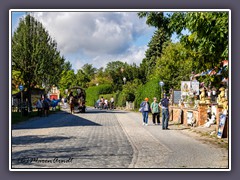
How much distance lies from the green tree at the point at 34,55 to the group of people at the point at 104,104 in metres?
15.7

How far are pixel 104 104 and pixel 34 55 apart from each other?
57.6 ft

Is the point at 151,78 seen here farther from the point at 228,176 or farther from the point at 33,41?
the point at 228,176

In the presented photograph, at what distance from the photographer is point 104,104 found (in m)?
30.3

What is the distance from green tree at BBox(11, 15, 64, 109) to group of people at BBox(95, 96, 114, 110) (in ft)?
51.6

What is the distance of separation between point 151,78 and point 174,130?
674 centimetres

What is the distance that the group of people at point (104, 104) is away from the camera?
2938 centimetres

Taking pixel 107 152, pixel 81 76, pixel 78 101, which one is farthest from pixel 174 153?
pixel 78 101

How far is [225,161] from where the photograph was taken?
416 inches

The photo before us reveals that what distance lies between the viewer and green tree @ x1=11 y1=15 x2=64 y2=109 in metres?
11.0

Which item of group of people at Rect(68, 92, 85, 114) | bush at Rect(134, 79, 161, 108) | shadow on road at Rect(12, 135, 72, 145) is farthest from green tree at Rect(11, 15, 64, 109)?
group of people at Rect(68, 92, 85, 114)

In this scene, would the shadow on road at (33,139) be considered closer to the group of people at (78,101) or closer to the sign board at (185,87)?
the sign board at (185,87)

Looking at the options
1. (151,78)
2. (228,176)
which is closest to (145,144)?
(228,176)

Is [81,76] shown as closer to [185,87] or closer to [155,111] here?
[155,111]

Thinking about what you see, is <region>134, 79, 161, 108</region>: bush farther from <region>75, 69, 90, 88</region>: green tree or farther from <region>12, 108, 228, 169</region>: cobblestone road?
<region>12, 108, 228, 169</region>: cobblestone road
